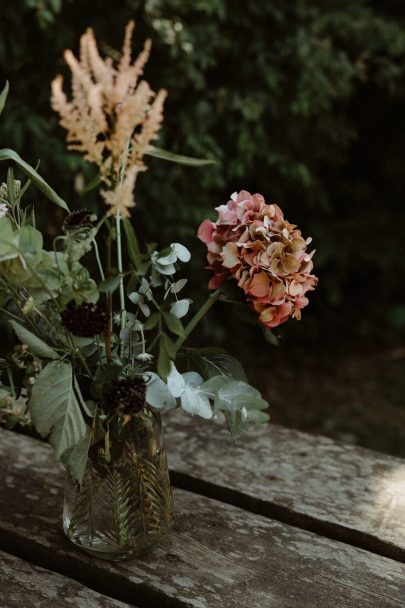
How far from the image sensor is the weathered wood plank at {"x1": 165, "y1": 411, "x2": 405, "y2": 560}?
3.92 ft

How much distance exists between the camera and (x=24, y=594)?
101 cm

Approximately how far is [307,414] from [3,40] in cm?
204

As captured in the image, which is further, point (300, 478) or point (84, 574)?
point (300, 478)

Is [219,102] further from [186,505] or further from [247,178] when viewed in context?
[186,505]

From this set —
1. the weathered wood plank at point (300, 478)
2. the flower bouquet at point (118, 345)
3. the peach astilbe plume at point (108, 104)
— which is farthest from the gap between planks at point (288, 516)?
the peach astilbe plume at point (108, 104)

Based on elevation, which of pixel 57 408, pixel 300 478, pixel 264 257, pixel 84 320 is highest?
pixel 264 257

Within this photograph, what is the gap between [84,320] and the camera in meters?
0.85

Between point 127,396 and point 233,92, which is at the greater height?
point 233,92

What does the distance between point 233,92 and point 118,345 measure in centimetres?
195

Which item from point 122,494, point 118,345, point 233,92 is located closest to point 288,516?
point 122,494

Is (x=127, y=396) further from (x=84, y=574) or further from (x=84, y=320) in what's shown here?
(x=84, y=574)

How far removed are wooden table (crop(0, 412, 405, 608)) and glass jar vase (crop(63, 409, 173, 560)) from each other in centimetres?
4

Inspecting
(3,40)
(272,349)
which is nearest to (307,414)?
(272,349)

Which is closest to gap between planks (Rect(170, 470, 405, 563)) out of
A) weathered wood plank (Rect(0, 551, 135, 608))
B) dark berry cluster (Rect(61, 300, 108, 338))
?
weathered wood plank (Rect(0, 551, 135, 608))
